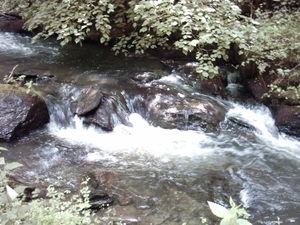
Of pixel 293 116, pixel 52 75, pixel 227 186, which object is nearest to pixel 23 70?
pixel 52 75

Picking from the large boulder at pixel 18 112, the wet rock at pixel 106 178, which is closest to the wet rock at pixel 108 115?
the large boulder at pixel 18 112

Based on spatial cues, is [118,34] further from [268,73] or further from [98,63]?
[268,73]

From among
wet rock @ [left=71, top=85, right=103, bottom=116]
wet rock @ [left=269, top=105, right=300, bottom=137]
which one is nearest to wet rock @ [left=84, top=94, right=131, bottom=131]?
wet rock @ [left=71, top=85, right=103, bottom=116]

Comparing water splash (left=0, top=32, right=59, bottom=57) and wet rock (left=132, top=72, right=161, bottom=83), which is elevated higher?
water splash (left=0, top=32, right=59, bottom=57)

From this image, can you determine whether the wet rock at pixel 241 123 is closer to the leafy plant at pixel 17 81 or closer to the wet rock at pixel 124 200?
the wet rock at pixel 124 200

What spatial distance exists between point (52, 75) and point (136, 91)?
85.7 inches

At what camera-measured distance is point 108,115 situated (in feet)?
19.5

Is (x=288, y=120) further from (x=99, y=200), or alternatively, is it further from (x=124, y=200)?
(x=99, y=200)

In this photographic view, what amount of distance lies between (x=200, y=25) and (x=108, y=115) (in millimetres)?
2557

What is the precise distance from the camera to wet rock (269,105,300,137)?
5613mm

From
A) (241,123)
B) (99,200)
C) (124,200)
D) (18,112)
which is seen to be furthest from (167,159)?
(18,112)

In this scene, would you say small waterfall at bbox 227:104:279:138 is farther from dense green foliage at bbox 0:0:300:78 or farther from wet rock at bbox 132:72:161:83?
wet rock at bbox 132:72:161:83

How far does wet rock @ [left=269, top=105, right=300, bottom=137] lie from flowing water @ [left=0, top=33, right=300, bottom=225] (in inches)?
6.1

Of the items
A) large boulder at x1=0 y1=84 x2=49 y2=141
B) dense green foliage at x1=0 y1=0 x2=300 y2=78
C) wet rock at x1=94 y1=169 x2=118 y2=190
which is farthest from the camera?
large boulder at x1=0 y1=84 x2=49 y2=141
